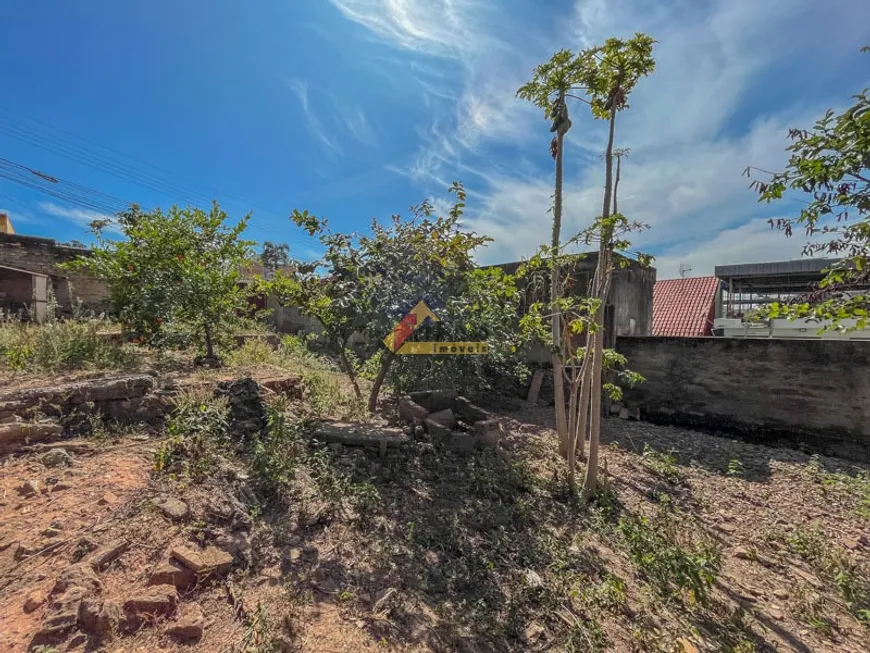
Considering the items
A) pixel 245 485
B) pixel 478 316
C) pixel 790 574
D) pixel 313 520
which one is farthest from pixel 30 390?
pixel 790 574

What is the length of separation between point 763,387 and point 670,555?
440cm

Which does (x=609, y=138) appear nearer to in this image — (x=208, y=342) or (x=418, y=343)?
(x=418, y=343)

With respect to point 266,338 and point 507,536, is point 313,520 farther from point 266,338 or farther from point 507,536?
point 266,338

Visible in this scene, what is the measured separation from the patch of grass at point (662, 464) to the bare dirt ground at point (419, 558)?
1.19ft

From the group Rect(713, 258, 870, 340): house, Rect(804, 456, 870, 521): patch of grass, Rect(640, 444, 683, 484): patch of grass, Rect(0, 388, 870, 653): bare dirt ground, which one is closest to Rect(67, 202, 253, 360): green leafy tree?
Rect(0, 388, 870, 653): bare dirt ground

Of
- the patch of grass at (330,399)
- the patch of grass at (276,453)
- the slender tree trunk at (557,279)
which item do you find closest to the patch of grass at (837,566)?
the slender tree trunk at (557,279)

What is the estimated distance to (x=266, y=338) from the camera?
7.87 meters

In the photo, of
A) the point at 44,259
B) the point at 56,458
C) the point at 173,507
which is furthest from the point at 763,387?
the point at 44,259

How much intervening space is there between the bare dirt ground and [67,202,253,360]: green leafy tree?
2.46 metres

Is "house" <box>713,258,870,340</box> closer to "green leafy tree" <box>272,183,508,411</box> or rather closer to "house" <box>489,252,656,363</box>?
"house" <box>489,252,656,363</box>

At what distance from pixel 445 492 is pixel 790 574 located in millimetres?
2546

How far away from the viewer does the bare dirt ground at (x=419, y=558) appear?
1.81 m

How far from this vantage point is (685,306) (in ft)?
45.0

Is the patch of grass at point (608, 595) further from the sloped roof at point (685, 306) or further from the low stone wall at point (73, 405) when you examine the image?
the sloped roof at point (685, 306)
